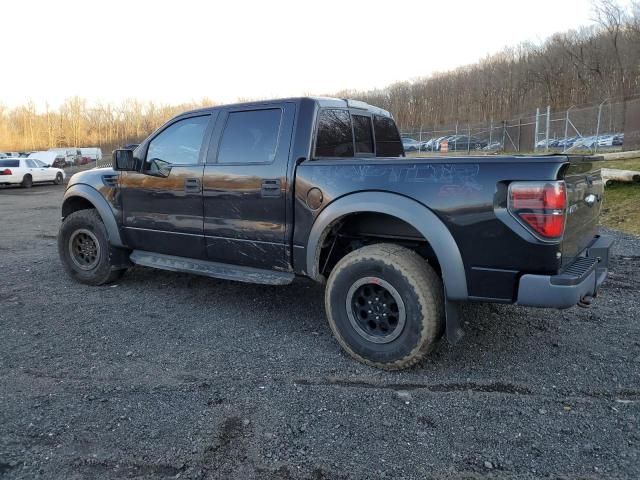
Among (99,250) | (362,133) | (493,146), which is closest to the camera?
(362,133)

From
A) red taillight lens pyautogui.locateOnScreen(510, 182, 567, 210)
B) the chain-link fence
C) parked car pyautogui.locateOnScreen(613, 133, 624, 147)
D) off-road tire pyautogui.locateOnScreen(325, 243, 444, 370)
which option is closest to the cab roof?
off-road tire pyautogui.locateOnScreen(325, 243, 444, 370)

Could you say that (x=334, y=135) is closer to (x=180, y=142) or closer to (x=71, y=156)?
(x=180, y=142)

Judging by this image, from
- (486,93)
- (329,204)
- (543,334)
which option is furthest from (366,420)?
(486,93)

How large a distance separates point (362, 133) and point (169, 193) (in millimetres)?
1934

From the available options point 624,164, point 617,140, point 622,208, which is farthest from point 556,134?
point 622,208

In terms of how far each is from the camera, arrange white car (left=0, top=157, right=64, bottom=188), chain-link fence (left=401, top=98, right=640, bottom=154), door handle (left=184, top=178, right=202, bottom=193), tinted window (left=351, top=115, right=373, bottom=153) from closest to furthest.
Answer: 1. door handle (left=184, top=178, right=202, bottom=193)
2. tinted window (left=351, top=115, right=373, bottom=153)
3. chain-link fence (left=401, top=98, right=640, bottom=154)
4. white car (left=0, top=157, right=64, bottom=188)

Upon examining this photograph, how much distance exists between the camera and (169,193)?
479 cm

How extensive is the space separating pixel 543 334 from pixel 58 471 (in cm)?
359

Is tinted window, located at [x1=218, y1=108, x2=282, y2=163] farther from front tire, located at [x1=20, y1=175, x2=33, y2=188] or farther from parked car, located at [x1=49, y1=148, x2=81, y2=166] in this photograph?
parked car, located at [x1=49, y1=148, x2=81, y2=166]

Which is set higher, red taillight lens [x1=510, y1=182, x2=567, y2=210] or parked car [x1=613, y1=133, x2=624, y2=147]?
parked car [x1=613, y1=133, x2=624, y2=147]

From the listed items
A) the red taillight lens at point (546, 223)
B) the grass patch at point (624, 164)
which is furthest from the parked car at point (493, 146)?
the red taillight lens at point (546, 223)

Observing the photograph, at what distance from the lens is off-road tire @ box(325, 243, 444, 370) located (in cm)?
336

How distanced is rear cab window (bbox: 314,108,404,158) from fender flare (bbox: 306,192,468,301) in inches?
25.2

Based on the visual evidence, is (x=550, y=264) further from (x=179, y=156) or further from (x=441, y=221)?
(x=179, y=156)
